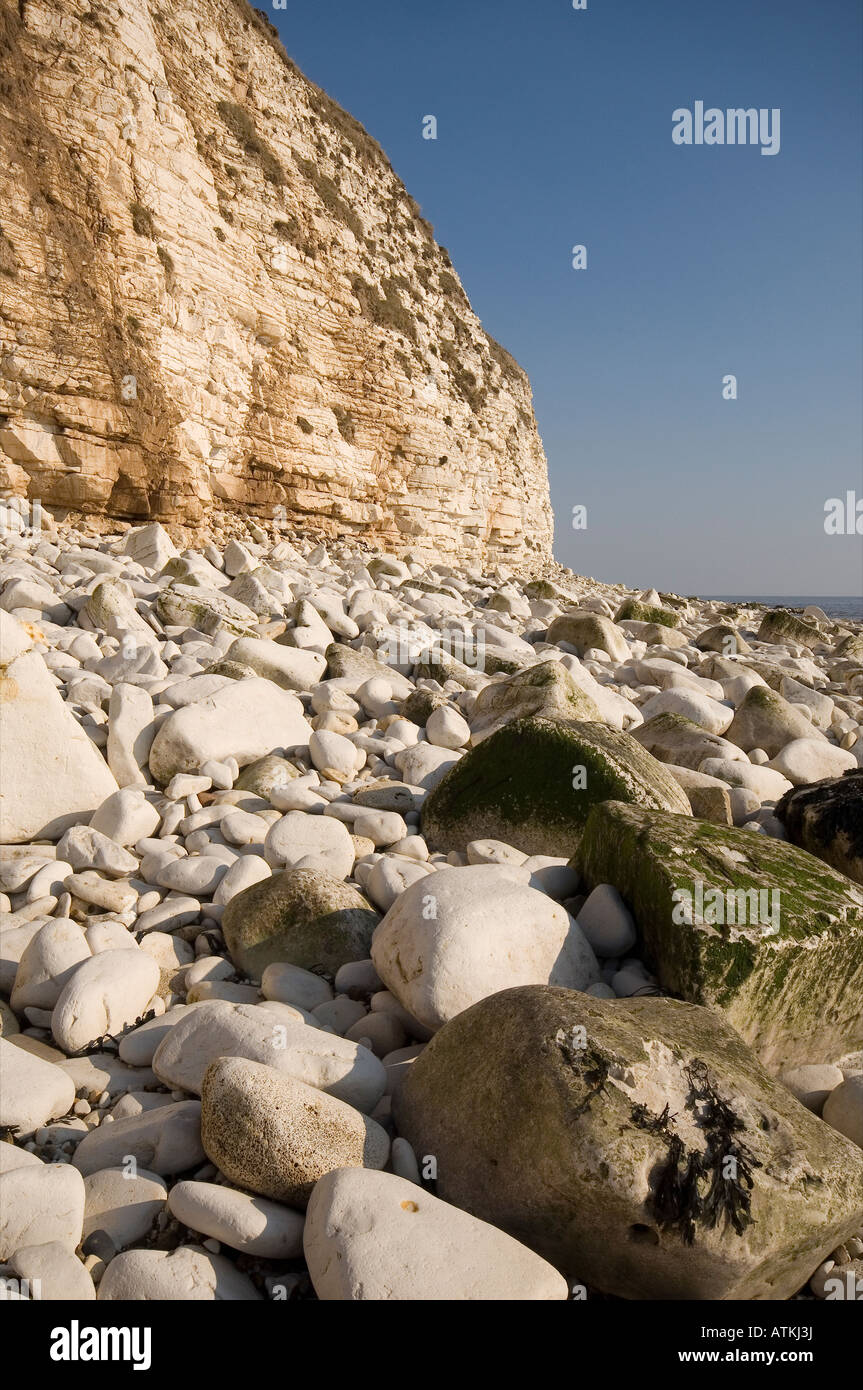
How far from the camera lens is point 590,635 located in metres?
8.84

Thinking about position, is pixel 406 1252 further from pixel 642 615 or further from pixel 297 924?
pixel 642 615

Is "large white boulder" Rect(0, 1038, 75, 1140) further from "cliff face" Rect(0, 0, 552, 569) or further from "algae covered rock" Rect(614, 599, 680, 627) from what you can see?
"algae covered rock" Rect(614, 599, 680, 627)

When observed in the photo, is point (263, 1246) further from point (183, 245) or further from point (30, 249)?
point (183, 245)

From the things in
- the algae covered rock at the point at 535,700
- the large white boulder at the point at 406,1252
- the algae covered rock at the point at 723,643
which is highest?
the algae covered rock at the point at 535,700

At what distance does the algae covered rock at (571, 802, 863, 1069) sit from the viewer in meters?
2.66

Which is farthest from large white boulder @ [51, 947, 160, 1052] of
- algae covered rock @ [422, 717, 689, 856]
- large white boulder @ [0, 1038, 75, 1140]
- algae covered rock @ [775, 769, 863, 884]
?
algae covered rock @ [775, 769, 863, 884]

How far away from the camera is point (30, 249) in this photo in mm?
10258

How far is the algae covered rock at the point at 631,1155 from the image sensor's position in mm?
1830

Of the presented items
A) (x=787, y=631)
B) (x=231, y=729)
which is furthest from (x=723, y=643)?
(x=231, y=729)

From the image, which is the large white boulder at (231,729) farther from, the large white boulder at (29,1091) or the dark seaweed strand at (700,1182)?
the dark seaweed strand at (700,1182)

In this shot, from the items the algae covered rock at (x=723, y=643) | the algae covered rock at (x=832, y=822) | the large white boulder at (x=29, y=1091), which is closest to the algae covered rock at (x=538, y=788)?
the algae covered rock at (x=832, y=822)

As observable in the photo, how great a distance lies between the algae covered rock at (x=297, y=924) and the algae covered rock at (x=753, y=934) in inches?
39.9

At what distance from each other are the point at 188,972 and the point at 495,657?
15.7ft

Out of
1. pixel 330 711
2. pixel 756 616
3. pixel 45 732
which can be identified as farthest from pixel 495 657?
pixel 756 616
